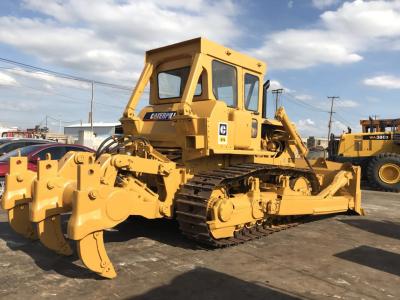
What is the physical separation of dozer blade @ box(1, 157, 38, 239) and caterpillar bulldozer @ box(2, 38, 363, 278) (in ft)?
0.05

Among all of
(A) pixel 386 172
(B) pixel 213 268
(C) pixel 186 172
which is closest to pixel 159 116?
(C) pixel 186 172

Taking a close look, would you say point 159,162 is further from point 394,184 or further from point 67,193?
point 394,184

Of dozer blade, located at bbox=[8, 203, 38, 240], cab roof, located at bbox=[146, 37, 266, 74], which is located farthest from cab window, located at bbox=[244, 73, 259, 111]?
dozer blade, located at bbox=[8, 203, 38, 240]

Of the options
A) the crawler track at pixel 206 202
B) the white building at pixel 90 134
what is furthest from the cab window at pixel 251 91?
the white building at pixel 90 134

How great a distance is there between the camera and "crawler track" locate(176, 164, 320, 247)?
5.88 metres

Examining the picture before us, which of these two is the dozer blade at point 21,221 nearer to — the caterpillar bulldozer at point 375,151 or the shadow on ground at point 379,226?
the shadow on ground at point 379,226

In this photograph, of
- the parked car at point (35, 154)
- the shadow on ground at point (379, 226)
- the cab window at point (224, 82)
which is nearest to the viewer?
the cab window at point (224, 82)

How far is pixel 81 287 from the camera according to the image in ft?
15.1

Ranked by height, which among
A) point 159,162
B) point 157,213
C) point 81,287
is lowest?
point 81,287

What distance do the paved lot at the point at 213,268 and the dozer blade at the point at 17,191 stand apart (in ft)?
1.47

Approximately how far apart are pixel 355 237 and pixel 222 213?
290 centimetres

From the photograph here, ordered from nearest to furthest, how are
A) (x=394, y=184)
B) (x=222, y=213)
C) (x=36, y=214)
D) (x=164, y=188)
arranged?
(x=36, y=214) → (x=222, y=213) → (x=164, y=188) → (x=394, y=184)

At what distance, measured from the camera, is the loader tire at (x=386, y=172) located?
1478cm

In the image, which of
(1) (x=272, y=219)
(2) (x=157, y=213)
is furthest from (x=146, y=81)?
(1) (x=272, y=219)
